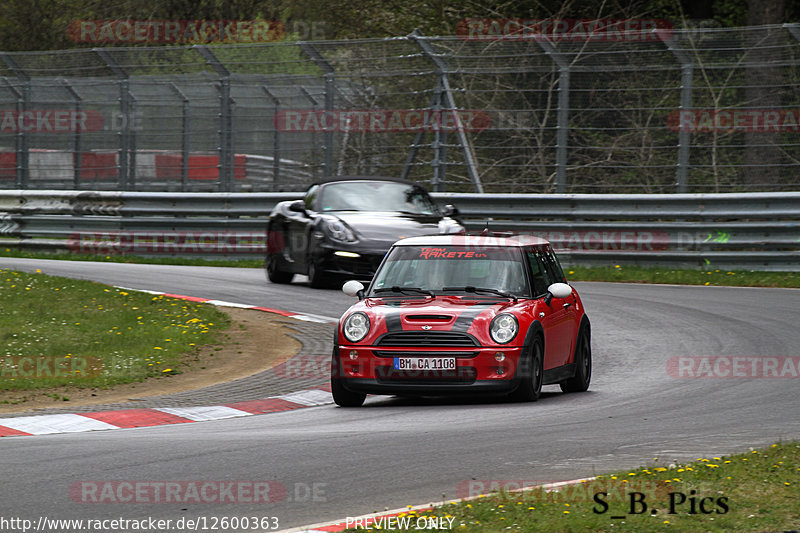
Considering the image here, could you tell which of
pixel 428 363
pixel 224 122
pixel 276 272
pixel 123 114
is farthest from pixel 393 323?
pixel 123 114

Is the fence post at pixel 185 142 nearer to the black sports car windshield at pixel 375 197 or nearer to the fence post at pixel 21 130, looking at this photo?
the fence post at pixel 21 130

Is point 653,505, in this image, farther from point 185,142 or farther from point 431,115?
point 185,142

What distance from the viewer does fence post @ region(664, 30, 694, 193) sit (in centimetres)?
1998

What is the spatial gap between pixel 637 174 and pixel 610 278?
2.18 meters

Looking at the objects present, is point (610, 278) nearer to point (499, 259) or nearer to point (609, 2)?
point (499, 259)

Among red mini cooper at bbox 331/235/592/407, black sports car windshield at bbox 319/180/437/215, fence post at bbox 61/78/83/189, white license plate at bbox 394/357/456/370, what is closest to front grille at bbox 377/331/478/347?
red mini cooper at bbox 331/235/592/407

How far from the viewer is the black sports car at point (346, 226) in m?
16.8

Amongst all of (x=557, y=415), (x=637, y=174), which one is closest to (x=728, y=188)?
(x=637, y=174)

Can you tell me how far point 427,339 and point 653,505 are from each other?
394 cm

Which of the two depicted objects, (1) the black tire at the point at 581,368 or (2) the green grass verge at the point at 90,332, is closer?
(1) the black tire at the point at 581,368

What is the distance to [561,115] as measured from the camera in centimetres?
2091

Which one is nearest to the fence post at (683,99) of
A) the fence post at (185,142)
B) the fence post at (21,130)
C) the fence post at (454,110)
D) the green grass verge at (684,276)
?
the green grass verge at (684,276)

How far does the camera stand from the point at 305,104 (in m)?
24.4

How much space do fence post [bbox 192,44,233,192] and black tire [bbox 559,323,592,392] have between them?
13.3m
